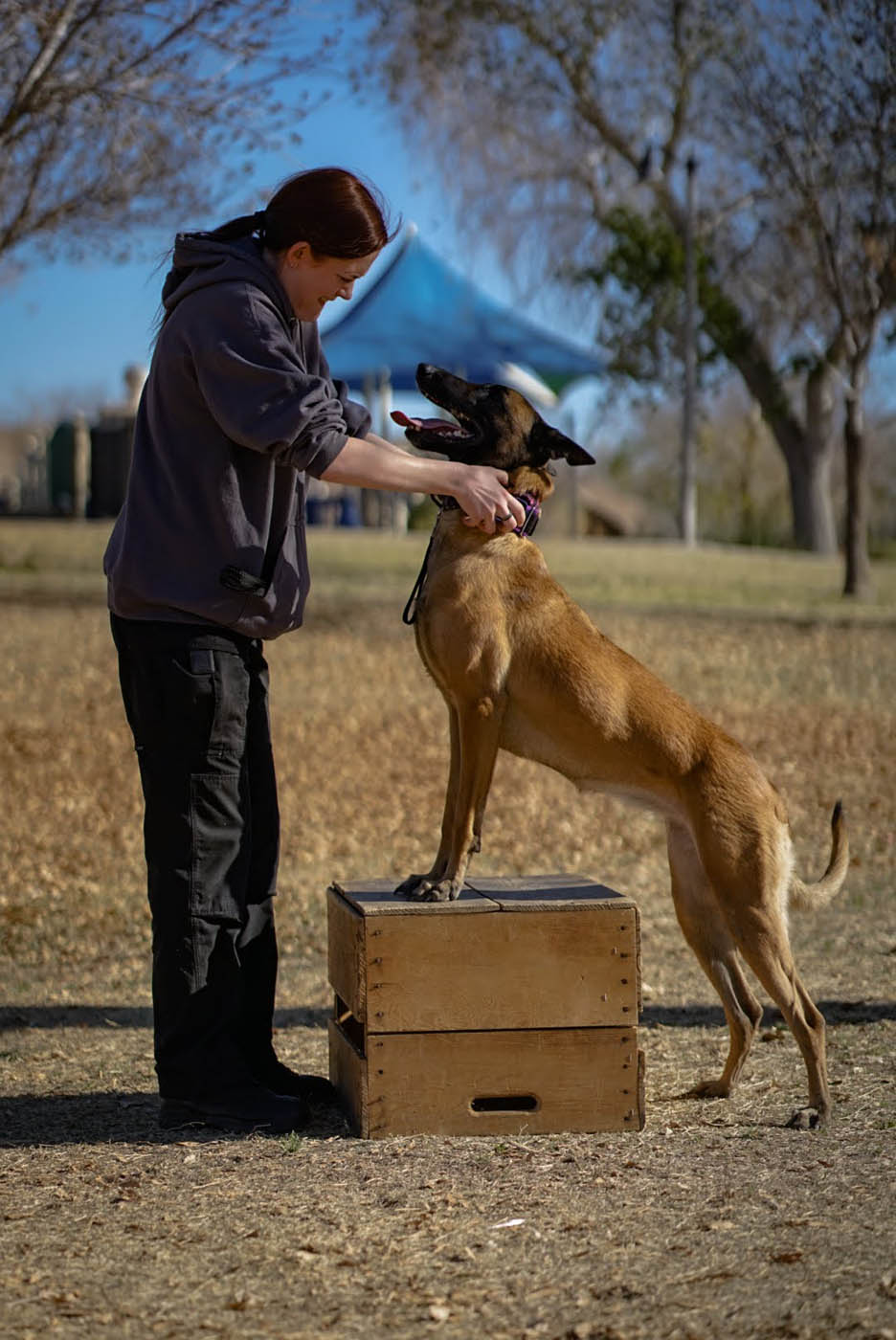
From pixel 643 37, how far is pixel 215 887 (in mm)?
19293

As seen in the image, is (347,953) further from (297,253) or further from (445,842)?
(297,253)

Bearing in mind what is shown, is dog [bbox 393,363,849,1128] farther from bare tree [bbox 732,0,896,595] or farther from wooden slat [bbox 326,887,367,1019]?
bare tree [bbox 732,0,896,595]

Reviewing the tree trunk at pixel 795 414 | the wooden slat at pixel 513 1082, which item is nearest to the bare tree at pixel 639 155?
the tree trunk at pixel 795 414

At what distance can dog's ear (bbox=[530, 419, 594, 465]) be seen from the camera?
181 inches

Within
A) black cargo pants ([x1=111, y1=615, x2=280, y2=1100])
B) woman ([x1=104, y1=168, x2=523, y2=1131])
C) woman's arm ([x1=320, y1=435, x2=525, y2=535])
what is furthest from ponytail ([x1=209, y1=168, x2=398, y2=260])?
black cargo pants ([x1=111, y1=615, x2=280, y2=1100])

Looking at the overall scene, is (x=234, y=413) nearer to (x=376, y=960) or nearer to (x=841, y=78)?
(x=376, y=960)

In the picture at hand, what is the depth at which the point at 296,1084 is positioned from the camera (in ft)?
15.8

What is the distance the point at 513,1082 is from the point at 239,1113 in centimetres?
78

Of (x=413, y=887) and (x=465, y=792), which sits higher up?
(x=465, y=792)

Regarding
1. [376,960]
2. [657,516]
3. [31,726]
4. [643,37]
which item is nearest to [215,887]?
[376,960]

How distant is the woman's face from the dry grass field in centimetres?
235

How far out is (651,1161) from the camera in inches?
164

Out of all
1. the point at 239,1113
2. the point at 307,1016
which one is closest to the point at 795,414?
the point at 307,1016

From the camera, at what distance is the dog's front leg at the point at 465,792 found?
4.45 m
